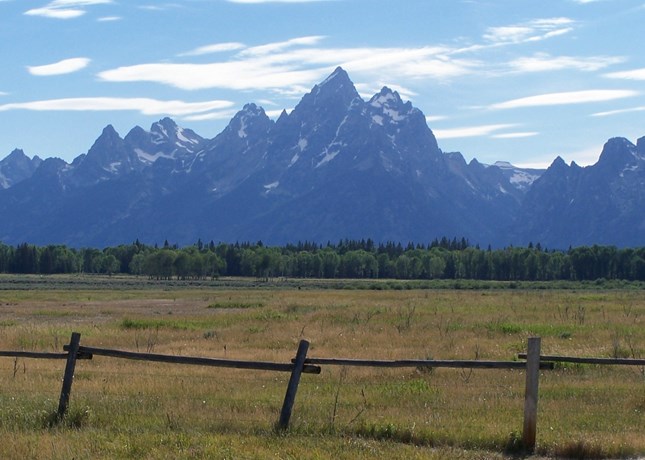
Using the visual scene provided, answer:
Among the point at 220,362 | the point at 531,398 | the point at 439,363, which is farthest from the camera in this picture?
the point at 220,362

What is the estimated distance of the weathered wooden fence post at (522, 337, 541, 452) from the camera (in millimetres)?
13828

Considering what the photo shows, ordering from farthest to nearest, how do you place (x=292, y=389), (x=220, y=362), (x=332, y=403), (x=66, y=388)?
(x=332, y=403), (x=66, y=388), (x=220, y=362), (x=292, y=389)

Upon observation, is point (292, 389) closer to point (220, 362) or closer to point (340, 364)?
point (340, 364)

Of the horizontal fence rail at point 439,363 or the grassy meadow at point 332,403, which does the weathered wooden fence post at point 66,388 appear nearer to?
the grassy meadow at point 332,403

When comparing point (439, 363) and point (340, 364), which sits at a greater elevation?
point (439, 363)

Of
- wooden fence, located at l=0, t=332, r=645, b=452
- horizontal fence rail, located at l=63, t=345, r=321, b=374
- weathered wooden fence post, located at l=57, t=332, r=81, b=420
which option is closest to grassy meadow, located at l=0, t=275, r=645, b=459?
weathered wooden fence post, located at l=57, t=332, r=81, b=420

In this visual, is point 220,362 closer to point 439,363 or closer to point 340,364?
point 340,364

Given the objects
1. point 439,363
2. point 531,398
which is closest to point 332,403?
point 439,363

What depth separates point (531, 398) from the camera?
13.9 m

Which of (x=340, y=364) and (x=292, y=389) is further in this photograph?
(x=340, y=364)

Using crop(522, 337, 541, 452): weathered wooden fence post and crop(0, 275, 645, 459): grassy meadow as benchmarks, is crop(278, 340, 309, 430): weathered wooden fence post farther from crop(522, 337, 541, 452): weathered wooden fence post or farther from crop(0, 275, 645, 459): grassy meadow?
crop(522, 337, 541, 452): weathered wooden fence post

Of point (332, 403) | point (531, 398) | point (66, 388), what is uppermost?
point (531, 398)

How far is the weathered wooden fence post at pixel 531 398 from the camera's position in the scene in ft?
45.4

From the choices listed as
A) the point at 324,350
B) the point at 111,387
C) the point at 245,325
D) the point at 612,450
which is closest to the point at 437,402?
the point at 612,450
